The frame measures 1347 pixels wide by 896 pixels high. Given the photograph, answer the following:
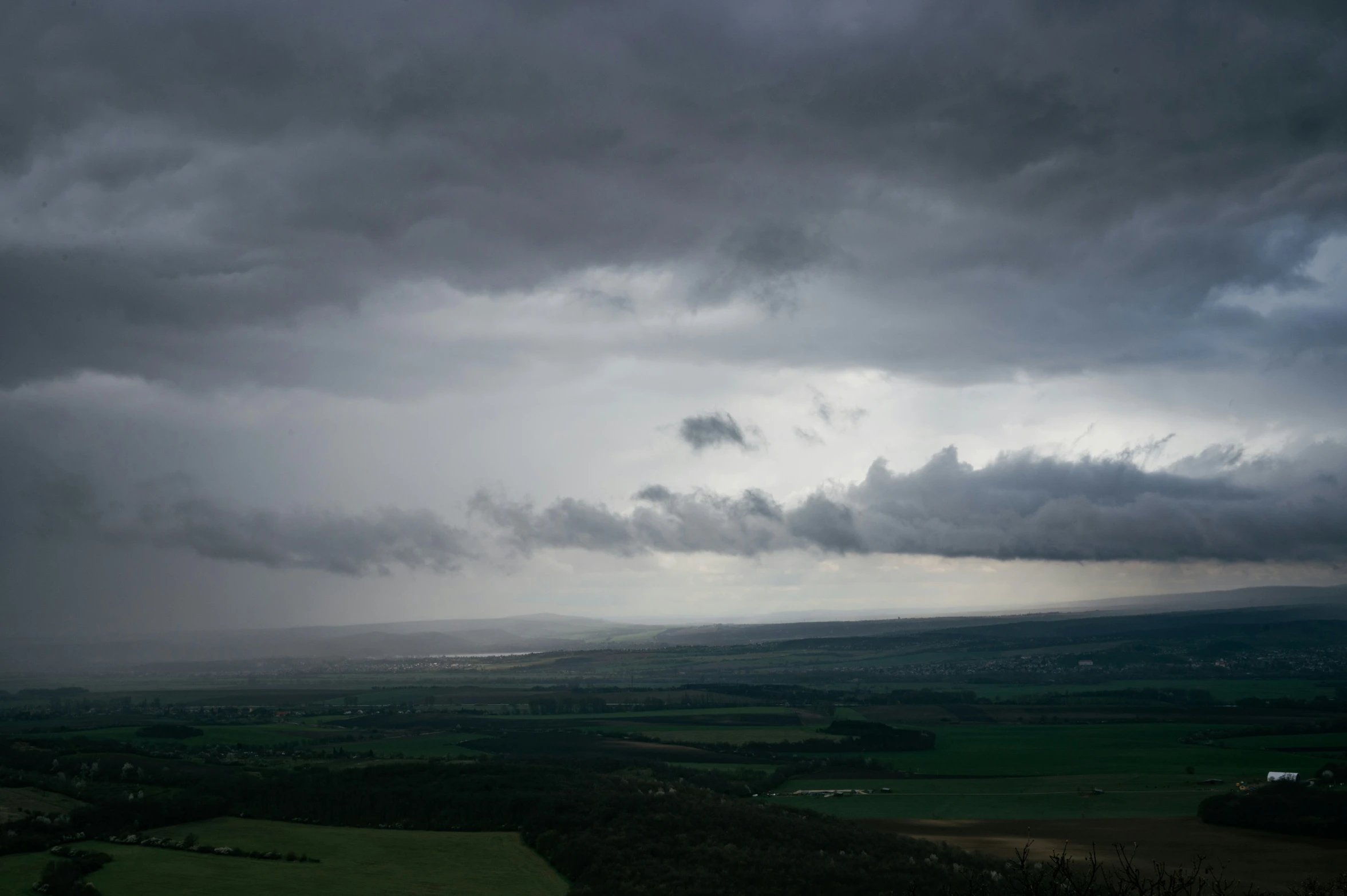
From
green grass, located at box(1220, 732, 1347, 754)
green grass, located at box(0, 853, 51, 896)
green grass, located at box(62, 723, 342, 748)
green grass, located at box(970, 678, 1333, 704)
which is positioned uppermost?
green grass, located at box(0, 853, 51, 896)

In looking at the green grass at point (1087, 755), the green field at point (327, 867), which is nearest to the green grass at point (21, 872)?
the green field at point (327, 867)

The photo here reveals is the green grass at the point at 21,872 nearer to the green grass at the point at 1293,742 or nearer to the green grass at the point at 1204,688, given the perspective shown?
the green grass at the point at 1293,742

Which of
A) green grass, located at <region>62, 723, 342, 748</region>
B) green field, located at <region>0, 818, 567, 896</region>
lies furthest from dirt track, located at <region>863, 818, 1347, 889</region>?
green grass, located at <region>62, 723, 342, 748</region>

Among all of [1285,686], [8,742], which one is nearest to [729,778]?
[8,742]

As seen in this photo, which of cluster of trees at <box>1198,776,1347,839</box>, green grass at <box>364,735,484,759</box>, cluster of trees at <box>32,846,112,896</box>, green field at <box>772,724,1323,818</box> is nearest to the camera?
cluster of trees at <box>32,846,112,896</box>

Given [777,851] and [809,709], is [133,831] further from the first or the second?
[809,709]

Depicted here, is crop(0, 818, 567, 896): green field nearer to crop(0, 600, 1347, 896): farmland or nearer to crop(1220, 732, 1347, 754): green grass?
crop(0, 600, 1347, 896): farmland
